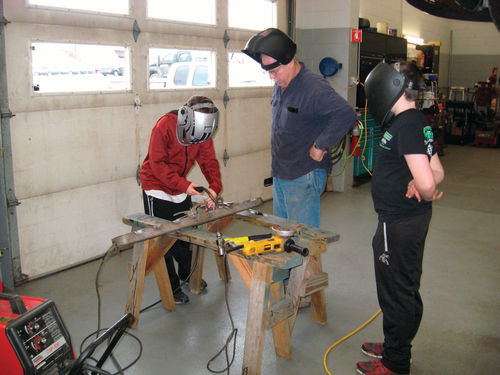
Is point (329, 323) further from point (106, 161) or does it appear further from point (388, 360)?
point (106, 161)

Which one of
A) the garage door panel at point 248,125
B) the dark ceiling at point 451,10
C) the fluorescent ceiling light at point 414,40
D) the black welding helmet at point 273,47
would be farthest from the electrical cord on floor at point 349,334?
the fluorescent ceiling light at point 414,40

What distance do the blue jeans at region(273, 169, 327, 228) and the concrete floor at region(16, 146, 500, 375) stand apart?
0.67 metres

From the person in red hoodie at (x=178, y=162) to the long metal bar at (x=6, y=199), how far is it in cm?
110

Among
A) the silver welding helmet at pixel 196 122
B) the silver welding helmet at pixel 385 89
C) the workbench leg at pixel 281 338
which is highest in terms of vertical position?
the silver welding helmet at pixel 385 89

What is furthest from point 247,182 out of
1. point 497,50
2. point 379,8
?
point 497,50

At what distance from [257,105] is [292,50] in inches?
121

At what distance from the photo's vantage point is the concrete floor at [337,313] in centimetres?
273

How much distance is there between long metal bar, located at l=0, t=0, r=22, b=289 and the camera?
3492mm

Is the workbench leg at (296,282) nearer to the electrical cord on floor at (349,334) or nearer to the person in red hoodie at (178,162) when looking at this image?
the electrical cord on floor at (349,334)

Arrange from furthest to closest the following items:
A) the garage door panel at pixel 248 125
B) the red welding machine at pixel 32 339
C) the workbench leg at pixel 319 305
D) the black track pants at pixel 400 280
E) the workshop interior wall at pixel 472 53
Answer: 1. the workshop interior wall at pixel 472 53
2. the garage door panel at pixel 248 125
3. the workbench leg at pixel 319 305
4. the black track pants at pixel 400 280
5. the red welding machine at pixel 32 339

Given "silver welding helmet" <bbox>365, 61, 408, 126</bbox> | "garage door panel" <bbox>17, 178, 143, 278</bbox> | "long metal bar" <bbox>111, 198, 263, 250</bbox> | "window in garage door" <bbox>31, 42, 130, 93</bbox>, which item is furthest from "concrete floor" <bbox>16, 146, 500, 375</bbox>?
"window in garage door" <bbox>31, 42, 130, 93</bbox>

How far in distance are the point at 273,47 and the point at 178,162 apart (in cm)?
97

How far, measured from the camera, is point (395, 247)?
2344mm

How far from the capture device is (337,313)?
3.30 metres
